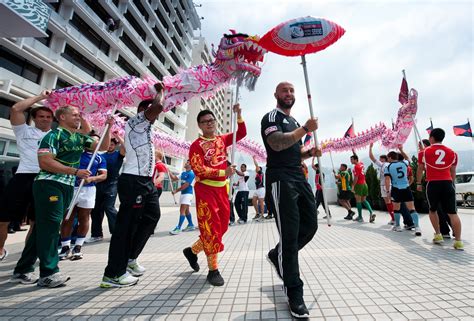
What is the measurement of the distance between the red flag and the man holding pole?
24.5ft

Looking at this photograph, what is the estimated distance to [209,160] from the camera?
276cm

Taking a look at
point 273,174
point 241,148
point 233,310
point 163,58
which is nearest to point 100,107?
point 273,174

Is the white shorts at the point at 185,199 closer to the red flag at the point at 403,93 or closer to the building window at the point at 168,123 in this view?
the red flag at the point at 403,93

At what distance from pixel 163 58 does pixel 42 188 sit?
38.2m

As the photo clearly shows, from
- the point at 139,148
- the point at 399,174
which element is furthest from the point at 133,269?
the point at 399,174

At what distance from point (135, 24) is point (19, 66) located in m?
16.5

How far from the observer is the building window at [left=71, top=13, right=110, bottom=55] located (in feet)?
67.1

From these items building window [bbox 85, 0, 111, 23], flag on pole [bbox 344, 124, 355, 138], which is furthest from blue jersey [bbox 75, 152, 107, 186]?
building window [bbox 85, 0, 111, 23]

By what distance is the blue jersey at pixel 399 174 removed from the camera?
18.7 feet

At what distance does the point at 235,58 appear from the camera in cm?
365

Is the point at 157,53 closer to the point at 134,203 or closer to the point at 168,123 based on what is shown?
the point at 168,123

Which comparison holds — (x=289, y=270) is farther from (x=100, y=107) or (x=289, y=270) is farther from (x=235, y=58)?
(x=100, y=107)

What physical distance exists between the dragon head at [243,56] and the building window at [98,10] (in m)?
25.5

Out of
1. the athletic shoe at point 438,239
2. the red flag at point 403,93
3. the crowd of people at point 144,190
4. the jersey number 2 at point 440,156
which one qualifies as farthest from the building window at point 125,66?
the athletic shoe at point 438,239
